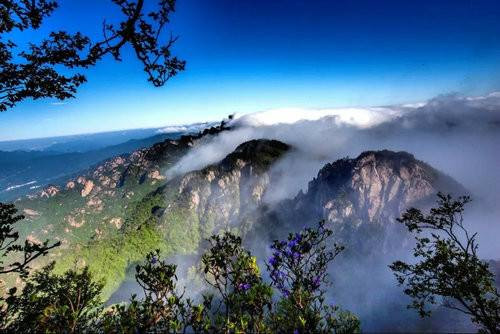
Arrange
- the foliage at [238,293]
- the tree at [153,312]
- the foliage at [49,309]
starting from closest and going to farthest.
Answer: the tree at [153,312] → the foliage at [49,309] → the foliage at [238,293]

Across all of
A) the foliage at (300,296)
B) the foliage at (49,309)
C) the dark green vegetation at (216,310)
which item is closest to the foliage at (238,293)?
the dark green vegetation at (216,310)

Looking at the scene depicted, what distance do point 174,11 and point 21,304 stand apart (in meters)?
14.5

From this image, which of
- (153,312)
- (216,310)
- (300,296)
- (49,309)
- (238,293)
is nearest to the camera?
(49,309)

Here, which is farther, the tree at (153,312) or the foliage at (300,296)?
the foliage at (300,296)

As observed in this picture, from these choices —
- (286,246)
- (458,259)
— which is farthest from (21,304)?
(458,259)

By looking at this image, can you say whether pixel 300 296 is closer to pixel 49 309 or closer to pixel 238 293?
pixel 238 293

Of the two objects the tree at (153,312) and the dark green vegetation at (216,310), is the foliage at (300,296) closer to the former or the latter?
the dark green vegetation at (216,310)

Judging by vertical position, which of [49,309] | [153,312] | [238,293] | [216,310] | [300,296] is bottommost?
[300,296]

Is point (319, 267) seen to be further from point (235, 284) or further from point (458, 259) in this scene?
point (458, 259)

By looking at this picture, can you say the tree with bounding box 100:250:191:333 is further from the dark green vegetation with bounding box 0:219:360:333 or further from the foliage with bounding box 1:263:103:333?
the foliage with bounding box 1:263:103:333

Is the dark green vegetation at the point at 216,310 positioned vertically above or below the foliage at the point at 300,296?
above

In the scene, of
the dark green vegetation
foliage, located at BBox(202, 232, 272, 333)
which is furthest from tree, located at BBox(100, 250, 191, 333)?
foliage, located at BBox(202, 232, 272, 333)

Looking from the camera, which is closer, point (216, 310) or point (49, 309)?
point (49, 309)

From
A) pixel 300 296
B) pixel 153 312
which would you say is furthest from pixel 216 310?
pixel 300 296
